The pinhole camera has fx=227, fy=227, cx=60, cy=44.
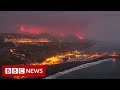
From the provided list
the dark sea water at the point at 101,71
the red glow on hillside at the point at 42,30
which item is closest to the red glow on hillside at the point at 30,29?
the red glow on hillside at the point at 42,30

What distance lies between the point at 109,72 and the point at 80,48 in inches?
26.1

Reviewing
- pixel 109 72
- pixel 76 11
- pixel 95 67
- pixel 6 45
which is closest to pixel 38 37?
pixel 6 45

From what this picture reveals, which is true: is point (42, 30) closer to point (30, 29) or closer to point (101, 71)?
point (30, 29)

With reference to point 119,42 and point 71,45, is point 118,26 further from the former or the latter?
point 71,45

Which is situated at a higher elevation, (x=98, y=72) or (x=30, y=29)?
(x=30, y=29)

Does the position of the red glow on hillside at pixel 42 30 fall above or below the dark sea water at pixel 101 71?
above

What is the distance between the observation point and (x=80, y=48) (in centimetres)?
412

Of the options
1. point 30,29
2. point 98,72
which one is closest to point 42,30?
point 30,29

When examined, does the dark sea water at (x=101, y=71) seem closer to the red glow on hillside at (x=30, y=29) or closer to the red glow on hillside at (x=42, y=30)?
the red glow on hillside at (x=42, y=30)

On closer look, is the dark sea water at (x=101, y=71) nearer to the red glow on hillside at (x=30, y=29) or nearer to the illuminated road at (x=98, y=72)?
the illuminated road at (x=98, y=72)

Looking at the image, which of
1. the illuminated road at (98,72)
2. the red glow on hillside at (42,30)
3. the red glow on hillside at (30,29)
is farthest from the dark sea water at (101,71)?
the red glow on hillside at (30,29)

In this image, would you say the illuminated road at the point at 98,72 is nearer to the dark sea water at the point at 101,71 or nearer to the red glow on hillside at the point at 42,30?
the dark sea water at the point at 101,71

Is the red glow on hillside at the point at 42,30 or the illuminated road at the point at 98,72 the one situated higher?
the red glow on hillside at the point at 42,30
